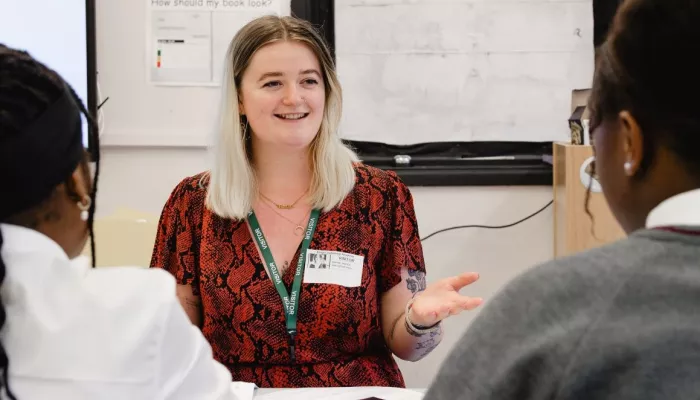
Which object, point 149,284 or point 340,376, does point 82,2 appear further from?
point 149,284

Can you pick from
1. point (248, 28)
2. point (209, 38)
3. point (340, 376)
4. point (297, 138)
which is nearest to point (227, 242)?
point (297, 138)

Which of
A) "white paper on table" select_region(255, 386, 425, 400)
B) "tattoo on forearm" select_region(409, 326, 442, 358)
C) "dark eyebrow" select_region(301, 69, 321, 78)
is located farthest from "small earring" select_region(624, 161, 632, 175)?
"dark eyebrow" select_region(301, 69, 321, 78)

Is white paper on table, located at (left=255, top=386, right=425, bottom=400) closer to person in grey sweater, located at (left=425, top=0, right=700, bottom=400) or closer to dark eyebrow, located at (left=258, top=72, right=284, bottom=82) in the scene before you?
person in grey sweater, located at (left=425, top=0, right=700, bottom=400)

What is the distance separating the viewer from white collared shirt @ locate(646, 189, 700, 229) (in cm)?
63

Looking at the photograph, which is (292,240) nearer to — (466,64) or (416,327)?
(416,327)

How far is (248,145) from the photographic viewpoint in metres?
1.89

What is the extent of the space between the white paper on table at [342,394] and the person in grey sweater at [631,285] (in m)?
0.61

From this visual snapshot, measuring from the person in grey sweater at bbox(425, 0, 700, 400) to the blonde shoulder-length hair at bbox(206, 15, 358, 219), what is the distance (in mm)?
1099

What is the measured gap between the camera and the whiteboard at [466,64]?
8.23ft

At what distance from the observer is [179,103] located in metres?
2.59

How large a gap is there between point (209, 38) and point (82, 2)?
46 cm

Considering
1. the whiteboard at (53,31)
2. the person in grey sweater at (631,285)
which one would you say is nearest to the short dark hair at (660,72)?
the person in grey sweater at (631,285)

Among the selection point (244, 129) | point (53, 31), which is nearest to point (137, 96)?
point (53, 31)

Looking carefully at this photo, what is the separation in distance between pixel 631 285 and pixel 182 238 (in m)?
1.33
